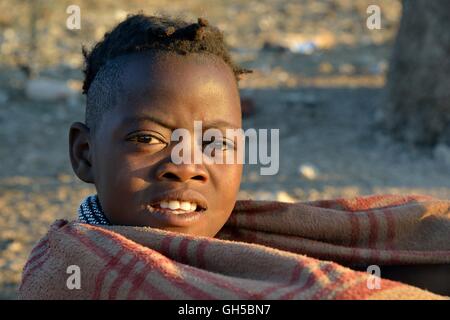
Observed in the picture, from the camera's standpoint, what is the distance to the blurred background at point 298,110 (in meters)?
4.10

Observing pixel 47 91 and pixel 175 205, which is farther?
pixel 47 91

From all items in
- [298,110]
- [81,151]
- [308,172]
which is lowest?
[308,172]

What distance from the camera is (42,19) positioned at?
7.27 metres

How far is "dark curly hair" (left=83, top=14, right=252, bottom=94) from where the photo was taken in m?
1.74

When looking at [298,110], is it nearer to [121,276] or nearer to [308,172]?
[308,172]

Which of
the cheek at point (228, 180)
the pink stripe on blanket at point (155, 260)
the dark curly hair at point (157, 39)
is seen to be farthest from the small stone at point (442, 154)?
the pink stripe on blanket at point (155, 260)

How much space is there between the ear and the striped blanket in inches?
5.6

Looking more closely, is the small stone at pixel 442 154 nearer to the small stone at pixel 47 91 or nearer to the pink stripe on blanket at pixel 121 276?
the small stone at pixel 47 91

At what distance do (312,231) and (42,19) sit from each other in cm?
588

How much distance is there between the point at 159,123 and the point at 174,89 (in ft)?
0.26


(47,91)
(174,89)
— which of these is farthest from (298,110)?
(174,89)

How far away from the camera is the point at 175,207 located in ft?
5.37

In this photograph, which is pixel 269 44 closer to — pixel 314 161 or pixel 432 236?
pixel 314 161
